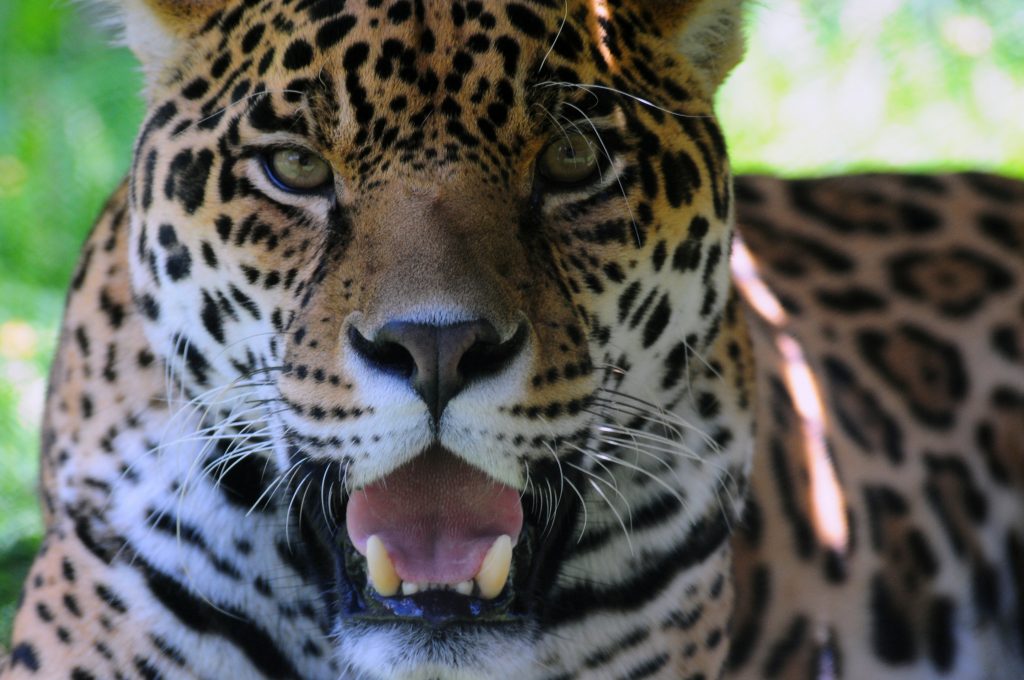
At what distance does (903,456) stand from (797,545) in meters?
0.61

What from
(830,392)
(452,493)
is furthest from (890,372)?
(452,493)

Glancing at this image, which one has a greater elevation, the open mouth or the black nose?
the black nose

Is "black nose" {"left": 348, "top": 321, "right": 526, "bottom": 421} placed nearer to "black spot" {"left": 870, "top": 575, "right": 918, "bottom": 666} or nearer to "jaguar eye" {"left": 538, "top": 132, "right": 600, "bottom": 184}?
"jaguar eye" {"left": 538, "top": 132, "right": 600, "bottom": 184}

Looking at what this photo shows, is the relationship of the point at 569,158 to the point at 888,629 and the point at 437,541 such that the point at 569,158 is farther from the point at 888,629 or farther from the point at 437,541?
the point at 888,629

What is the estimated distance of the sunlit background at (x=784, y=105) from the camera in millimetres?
7562

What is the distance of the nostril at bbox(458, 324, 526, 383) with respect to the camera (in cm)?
281

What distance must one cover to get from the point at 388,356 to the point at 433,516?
0.42 metres

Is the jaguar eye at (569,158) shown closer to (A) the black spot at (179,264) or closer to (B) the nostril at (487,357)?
(B) the nostril at (487,357)

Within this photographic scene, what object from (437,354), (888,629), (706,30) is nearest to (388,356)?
(437,354)

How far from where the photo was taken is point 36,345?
6.72 meters

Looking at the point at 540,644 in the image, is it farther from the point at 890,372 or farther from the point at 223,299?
the point at 890,372

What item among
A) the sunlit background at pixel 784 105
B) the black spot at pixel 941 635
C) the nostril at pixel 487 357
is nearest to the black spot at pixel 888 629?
the black spot at pixel 941 635

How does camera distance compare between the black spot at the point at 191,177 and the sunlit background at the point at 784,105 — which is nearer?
the black spot at the point at 191,177

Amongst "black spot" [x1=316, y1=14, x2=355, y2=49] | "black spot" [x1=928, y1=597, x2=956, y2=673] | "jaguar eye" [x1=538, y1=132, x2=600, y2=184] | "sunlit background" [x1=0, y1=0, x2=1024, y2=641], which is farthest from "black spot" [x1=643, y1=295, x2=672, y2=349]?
"sunlit background" [x1=0, y1=0, x2=1024, y2=641]
